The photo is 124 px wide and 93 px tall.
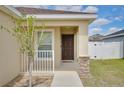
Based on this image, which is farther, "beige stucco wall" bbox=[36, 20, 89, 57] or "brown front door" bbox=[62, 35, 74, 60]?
"brown front door" bbox=[62, 35, 74, 60]

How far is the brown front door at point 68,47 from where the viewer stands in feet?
61.4

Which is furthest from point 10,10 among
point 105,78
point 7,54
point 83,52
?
point 105,78

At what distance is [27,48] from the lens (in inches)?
314

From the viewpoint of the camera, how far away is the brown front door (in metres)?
18.7

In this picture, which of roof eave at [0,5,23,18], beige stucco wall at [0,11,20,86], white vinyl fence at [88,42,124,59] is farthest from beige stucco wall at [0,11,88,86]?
white vinyl fence at [88,42,124,59]

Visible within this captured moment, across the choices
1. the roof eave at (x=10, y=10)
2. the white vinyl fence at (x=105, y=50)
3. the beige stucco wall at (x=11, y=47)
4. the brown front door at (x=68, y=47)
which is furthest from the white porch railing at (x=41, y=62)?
the white vinyl fence at (x=105, y=50)

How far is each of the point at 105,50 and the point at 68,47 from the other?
7.98 m

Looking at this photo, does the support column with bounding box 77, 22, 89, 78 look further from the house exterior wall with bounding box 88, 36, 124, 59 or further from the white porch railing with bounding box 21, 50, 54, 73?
the house exterior wall with bounding box 88, 36, 124, 59

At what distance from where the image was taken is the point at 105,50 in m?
25.5

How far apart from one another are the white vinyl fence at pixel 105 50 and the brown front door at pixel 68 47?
7050 millimetres

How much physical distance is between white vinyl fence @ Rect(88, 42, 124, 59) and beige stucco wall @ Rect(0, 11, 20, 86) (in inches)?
587

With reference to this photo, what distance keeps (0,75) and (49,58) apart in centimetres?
501
